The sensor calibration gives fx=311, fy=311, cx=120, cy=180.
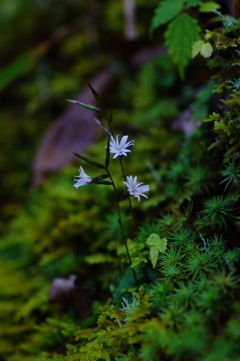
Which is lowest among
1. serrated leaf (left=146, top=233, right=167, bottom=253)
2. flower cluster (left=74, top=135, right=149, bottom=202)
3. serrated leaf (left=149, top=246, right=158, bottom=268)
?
serrated leaf (left=149, top=246, right=158, bottom=268)

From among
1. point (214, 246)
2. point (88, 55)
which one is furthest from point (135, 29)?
point (214, 246)

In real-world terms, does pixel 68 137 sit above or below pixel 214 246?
above

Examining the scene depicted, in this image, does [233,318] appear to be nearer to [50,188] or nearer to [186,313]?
[186,313]

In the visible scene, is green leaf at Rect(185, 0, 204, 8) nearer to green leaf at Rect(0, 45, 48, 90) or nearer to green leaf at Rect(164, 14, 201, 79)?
green leaf at Rect(164, 14, 201, 79)

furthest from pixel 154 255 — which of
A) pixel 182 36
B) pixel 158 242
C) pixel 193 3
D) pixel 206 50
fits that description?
pixel 193 3

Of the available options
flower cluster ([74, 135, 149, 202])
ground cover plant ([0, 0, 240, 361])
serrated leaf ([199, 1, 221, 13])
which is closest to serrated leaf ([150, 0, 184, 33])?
ground cover plant ([0, 0, 240, 361])

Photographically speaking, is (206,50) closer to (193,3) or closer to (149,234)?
(193,3)

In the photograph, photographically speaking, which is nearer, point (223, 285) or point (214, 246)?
point (223, 285)

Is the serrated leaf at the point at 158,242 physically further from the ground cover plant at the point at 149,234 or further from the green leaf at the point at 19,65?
the green leaf at the point at 19,65
